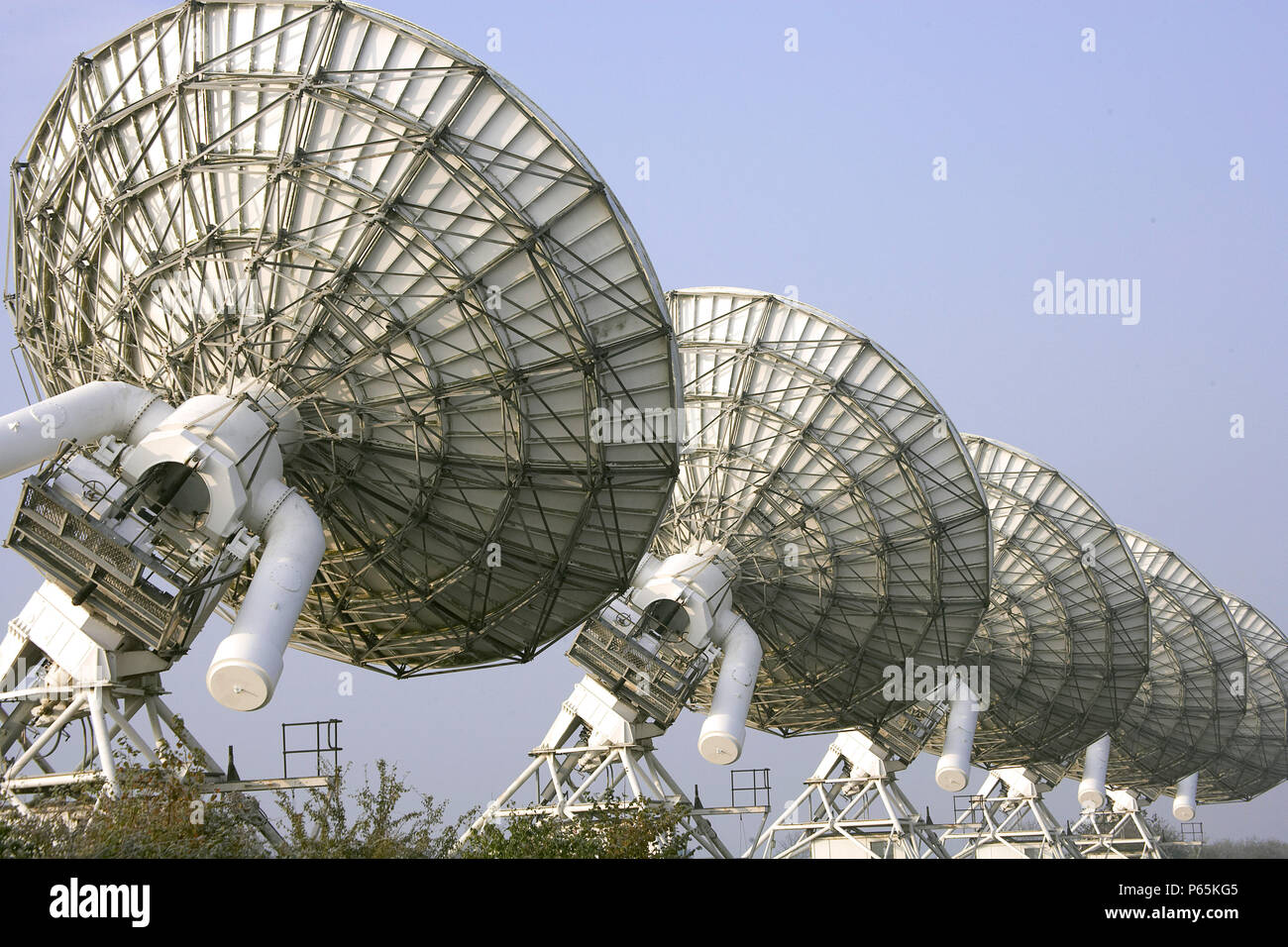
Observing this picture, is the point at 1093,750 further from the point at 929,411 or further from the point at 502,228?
the point at 502,228

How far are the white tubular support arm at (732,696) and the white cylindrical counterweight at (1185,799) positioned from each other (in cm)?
6460

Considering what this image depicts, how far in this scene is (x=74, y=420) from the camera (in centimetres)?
2648

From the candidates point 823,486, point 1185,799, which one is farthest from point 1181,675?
point 823,486

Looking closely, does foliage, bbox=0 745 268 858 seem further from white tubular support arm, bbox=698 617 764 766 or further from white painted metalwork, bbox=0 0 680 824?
white tubular support arm, bbox=698 617 764 766

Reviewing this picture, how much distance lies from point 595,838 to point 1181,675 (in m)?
59.9

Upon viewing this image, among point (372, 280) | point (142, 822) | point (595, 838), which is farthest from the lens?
point (595, 838)

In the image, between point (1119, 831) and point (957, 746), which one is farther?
point (1119, 831)

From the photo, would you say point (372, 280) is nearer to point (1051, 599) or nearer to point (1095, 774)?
point (1051, 599)

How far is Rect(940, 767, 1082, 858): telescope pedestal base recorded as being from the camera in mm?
76125

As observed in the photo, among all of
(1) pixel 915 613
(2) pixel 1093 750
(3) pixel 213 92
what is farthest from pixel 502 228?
(2) pixel 1093 750

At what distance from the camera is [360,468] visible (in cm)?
3183

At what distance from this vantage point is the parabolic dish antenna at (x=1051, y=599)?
2461 inches

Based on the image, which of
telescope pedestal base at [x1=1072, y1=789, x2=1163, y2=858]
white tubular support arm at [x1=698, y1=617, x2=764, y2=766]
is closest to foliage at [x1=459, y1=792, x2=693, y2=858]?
white tubular support arm at [x1=698, y1=617, x2=764, y2=766]
